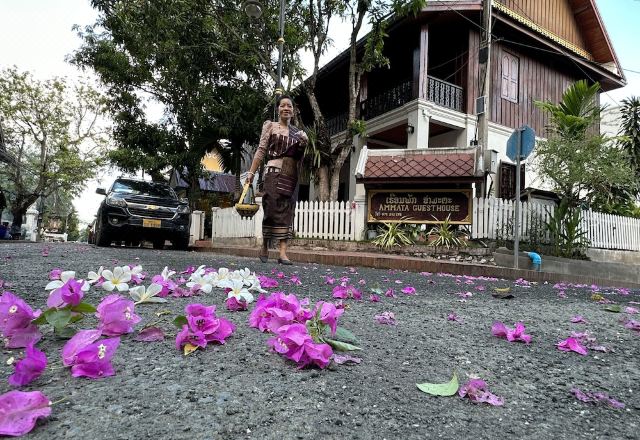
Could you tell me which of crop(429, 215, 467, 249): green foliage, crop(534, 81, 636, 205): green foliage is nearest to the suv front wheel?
crop(429, 215, 467, 249): green foliage

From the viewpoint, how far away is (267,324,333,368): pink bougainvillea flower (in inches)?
46.5

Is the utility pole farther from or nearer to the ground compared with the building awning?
farther from the ground

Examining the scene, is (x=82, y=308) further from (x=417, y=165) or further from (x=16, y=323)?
(x=417, y=165)

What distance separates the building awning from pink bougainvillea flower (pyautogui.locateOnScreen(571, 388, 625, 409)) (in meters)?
7.21

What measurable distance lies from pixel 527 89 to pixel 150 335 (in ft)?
49.2

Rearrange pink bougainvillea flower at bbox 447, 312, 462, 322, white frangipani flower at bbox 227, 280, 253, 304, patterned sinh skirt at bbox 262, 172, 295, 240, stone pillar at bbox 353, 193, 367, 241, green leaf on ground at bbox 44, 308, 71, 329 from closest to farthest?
green leaf on ground at bbox 44, 308, 71, 329 → white frangipani flower at bbox 227, 280, 253, 304 → pink bougainvillea flower at bbox 447, 312, 462, 322 → patterned sinh skirt at bbox 262, 172, 295, 240 → stone pillar at bbox 353, 193, 367, 241

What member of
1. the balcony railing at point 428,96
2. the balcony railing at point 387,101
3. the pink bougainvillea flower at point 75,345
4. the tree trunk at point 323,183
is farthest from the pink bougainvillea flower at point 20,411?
the balcony railing at point 387,101

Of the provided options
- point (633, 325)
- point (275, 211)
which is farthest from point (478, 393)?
point (275, 211)

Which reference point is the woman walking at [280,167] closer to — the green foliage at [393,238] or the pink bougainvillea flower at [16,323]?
the pink bougainvillea flower at [16,323]

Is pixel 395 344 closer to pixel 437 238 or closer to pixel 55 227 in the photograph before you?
pixel 437 238

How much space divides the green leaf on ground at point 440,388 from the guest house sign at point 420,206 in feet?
24.5

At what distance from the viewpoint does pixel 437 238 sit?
821 cm

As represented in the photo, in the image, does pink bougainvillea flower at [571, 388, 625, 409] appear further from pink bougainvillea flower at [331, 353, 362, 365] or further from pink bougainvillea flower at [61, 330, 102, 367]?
pink bougainvillea flower at [61, 330, 102, 367]

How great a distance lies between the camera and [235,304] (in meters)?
→ 1.93
